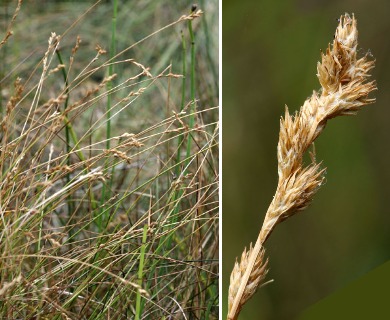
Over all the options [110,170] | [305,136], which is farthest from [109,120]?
[305,136]

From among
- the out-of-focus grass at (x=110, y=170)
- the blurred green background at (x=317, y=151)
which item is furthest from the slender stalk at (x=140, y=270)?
the blurred green background at (x=317, y=151)

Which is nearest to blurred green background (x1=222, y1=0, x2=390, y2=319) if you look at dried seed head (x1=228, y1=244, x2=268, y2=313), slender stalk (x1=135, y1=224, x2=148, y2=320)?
slender stalk (x1=135, y1=224, x2=148, y2=320)

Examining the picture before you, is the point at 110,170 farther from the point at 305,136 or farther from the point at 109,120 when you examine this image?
the point at 305,136

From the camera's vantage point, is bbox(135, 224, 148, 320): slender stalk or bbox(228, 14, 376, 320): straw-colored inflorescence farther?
bbox(135, 224, 148, 320): slender stalk

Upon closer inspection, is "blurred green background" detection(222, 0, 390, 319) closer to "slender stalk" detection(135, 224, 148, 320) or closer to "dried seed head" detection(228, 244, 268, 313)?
"slender stalk" detection(135, 224, 148, 320)

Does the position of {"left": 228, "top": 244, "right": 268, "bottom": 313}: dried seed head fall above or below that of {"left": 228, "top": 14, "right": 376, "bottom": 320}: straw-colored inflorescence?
below
